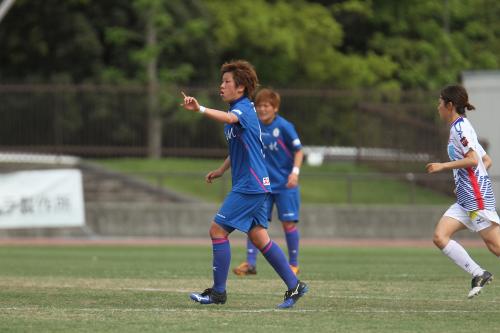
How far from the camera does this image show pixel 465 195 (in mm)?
10773

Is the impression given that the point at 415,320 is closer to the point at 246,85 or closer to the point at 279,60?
the point at 246,85

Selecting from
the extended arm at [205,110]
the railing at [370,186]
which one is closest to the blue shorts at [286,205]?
the extended arm at [205,110]

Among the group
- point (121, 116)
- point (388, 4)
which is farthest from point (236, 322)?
point (388, 4)

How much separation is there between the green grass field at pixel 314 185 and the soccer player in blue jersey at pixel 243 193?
15.2 meters

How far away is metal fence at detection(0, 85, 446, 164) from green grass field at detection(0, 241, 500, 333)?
464 inches

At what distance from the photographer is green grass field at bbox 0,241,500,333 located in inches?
349

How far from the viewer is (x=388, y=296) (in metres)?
11.2

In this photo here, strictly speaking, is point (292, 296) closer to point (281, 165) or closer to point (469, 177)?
point (469, 177)

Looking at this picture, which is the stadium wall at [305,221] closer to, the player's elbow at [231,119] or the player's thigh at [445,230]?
the player's thigh at [445,230]

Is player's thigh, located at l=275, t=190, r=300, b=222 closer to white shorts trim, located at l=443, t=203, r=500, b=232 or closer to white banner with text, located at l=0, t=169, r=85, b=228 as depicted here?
white shorts trim, located at l=443, t=203, r=500, b=232

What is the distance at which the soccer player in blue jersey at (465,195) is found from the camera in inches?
420

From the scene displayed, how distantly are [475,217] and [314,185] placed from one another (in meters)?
18.7

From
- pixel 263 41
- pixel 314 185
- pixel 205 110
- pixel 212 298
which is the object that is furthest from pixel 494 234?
pixel 263 41

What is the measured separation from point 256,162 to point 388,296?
6.71 ft
